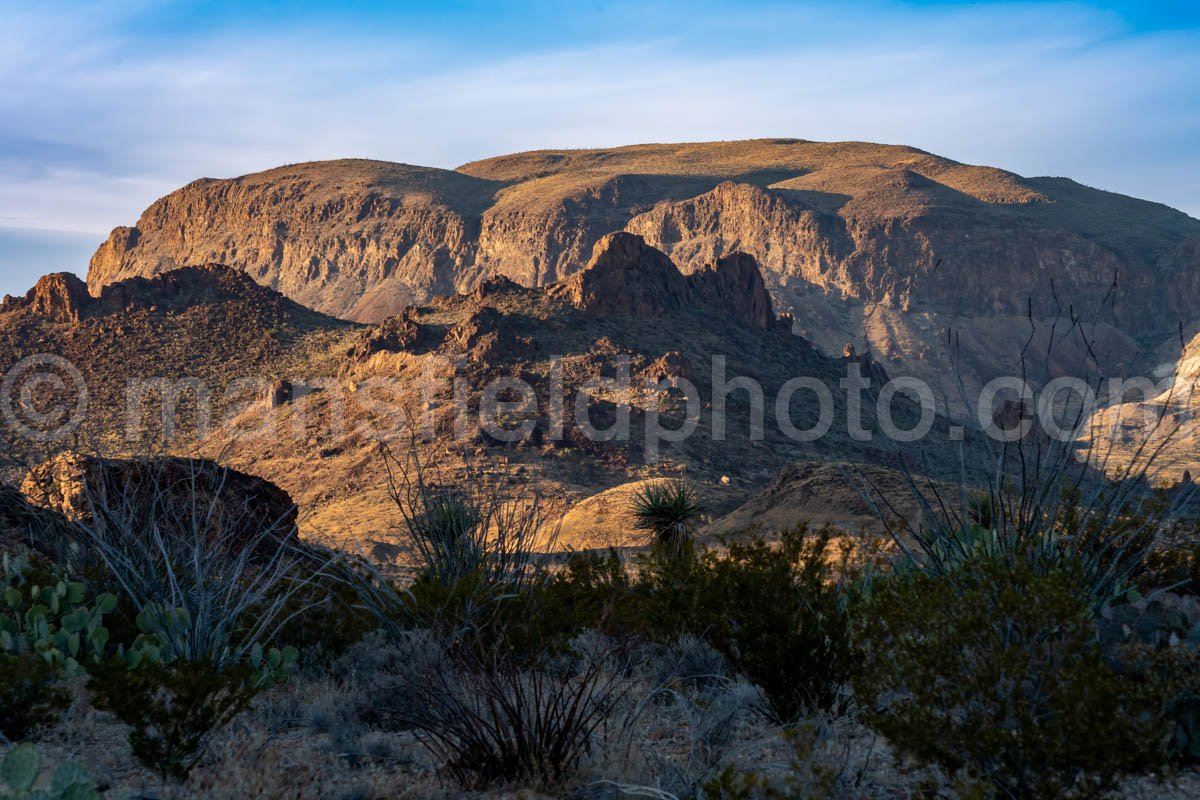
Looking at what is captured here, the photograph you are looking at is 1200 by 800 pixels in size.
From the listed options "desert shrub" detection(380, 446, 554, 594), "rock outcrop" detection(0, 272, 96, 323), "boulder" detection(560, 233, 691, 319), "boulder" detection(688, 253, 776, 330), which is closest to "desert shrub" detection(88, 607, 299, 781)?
"desert shrub" detection(380, 446, 554, 594)

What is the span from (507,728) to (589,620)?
4.61 metres

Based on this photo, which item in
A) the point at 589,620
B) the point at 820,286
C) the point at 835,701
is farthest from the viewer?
the point at 820,286

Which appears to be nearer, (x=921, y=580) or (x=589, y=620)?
(x=921, y=580)

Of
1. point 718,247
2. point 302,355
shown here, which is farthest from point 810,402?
point 718,247

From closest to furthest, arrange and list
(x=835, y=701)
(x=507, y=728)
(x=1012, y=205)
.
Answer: (x=507, y=728) → (x=835, y=701) → (x=1012, y=205)

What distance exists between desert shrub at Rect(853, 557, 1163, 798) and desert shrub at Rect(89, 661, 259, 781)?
11.5ft

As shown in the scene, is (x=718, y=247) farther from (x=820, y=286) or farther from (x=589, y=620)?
(x=589, y=620)

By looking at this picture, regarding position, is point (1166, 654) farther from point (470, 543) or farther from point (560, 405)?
point (560, 405)

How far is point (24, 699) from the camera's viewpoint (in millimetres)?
6379

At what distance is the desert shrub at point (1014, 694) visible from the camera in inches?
168

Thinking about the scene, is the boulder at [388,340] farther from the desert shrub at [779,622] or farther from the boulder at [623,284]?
the desert shrub at [779,622]

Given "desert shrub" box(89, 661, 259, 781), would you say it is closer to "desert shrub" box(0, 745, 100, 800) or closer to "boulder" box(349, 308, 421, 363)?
"desert shrub" box(0, 745, 100, 800)

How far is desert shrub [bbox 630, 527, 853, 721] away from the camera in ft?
23.0

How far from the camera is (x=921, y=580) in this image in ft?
19.4
